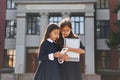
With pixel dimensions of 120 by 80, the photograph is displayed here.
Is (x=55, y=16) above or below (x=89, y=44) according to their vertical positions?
above

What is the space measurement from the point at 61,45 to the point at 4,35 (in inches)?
1104

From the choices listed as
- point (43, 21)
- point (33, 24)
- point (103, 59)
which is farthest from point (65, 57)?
point (103, 59)

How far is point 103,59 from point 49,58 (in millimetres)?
27126

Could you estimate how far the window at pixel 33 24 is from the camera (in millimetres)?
30172

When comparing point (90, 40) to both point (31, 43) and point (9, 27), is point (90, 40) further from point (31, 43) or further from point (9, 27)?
point (9, 27)

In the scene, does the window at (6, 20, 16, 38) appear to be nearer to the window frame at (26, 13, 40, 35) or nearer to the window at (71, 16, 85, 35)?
the window frame at (26, 13, 40, 35)

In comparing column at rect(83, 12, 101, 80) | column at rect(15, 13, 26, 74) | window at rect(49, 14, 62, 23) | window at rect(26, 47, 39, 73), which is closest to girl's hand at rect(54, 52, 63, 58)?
column at rect(83, 12, 101, 80)

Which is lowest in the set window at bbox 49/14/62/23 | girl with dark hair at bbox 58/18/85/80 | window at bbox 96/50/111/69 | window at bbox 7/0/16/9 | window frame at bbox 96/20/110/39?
window at bbox 96/50/111/69

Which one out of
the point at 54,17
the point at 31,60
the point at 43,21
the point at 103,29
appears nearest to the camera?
the point at 31,60

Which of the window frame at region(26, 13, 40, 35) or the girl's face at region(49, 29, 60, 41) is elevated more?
the window frame at region(26, 13, 40, 35)

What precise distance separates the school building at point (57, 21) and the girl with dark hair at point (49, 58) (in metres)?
23.0

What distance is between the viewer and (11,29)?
1272 inches

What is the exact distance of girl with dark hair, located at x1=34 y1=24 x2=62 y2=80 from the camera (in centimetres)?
458

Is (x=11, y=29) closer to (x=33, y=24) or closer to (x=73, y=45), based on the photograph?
(x=33, y=24)
